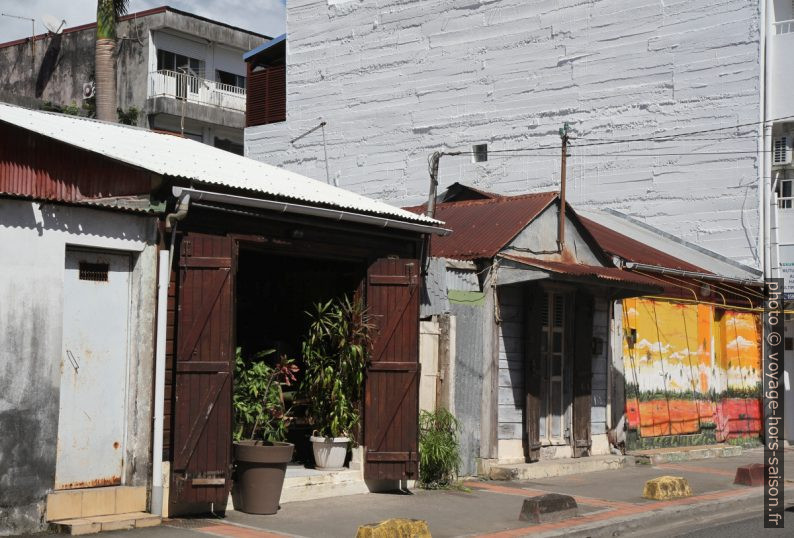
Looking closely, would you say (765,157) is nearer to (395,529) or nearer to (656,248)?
(656,248)

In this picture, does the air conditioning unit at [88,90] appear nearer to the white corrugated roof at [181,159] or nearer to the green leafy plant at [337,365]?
the white corrugated roof at [181,159]

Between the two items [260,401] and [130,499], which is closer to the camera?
[130,499]

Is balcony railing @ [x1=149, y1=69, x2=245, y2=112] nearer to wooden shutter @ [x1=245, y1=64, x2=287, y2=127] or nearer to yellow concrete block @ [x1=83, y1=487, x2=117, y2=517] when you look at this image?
wooden shutter @ [x1=245, y1=64, x2=287, y2=127]

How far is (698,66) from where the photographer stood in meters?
23.2

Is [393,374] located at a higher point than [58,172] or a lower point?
lower

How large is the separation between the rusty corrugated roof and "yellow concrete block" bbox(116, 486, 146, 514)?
10150 millimetres

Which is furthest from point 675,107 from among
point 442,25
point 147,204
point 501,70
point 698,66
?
point 147,204

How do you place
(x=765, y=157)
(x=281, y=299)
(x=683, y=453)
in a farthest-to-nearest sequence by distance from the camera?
(x=765, y=157) → (x=683, y=453) → (x=281, y=299)

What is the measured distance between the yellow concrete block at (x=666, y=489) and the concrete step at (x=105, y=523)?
637 cm

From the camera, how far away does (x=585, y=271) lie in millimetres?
14586

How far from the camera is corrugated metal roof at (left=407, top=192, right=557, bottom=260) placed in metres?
14.9

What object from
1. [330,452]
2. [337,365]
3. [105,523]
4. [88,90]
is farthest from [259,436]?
[88,90]

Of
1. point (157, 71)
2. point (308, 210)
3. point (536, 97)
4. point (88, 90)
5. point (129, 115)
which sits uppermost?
point (157, 71)

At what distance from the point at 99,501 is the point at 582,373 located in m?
8.82
